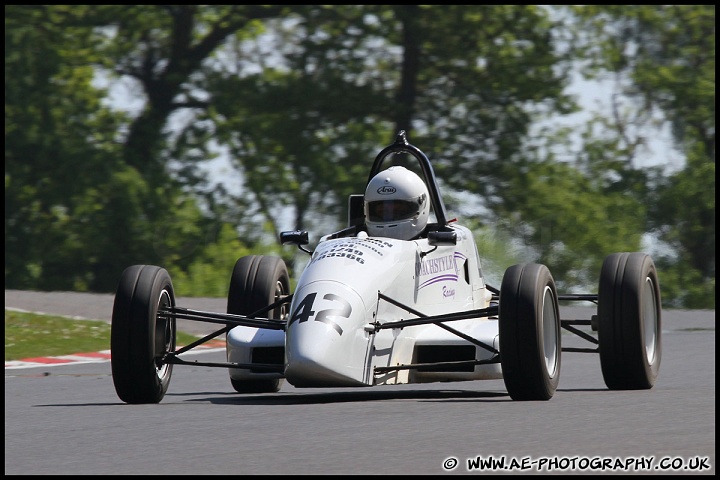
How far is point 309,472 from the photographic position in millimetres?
6762

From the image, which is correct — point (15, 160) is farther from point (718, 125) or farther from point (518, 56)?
point (718, 125)

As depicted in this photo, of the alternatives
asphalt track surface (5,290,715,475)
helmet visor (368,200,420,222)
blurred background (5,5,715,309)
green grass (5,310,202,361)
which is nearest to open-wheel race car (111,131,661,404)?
helmet visor (368,200,420,222)

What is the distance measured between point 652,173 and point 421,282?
2621 centimetres

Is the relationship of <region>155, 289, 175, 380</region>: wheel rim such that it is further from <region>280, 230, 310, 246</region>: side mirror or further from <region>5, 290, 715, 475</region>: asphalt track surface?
<region>280, 230, 310, 246</region>: side mirror

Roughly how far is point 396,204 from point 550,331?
184 centimetres

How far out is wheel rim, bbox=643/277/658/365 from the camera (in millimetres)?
12023

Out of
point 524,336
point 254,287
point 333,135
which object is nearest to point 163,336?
point 254,287

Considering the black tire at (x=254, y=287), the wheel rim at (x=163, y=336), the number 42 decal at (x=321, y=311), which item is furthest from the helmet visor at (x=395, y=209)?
the wheel rim at (x=163, y=336)

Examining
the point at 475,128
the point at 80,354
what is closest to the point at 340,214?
the point at 475,128

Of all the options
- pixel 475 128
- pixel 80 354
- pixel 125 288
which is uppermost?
pixel 475 128

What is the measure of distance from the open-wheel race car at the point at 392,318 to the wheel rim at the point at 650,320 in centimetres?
1

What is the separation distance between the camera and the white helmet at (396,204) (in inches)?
474

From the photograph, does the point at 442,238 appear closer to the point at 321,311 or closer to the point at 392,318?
the point at 392,318

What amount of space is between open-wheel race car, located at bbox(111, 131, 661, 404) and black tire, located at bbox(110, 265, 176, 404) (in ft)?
0.03
